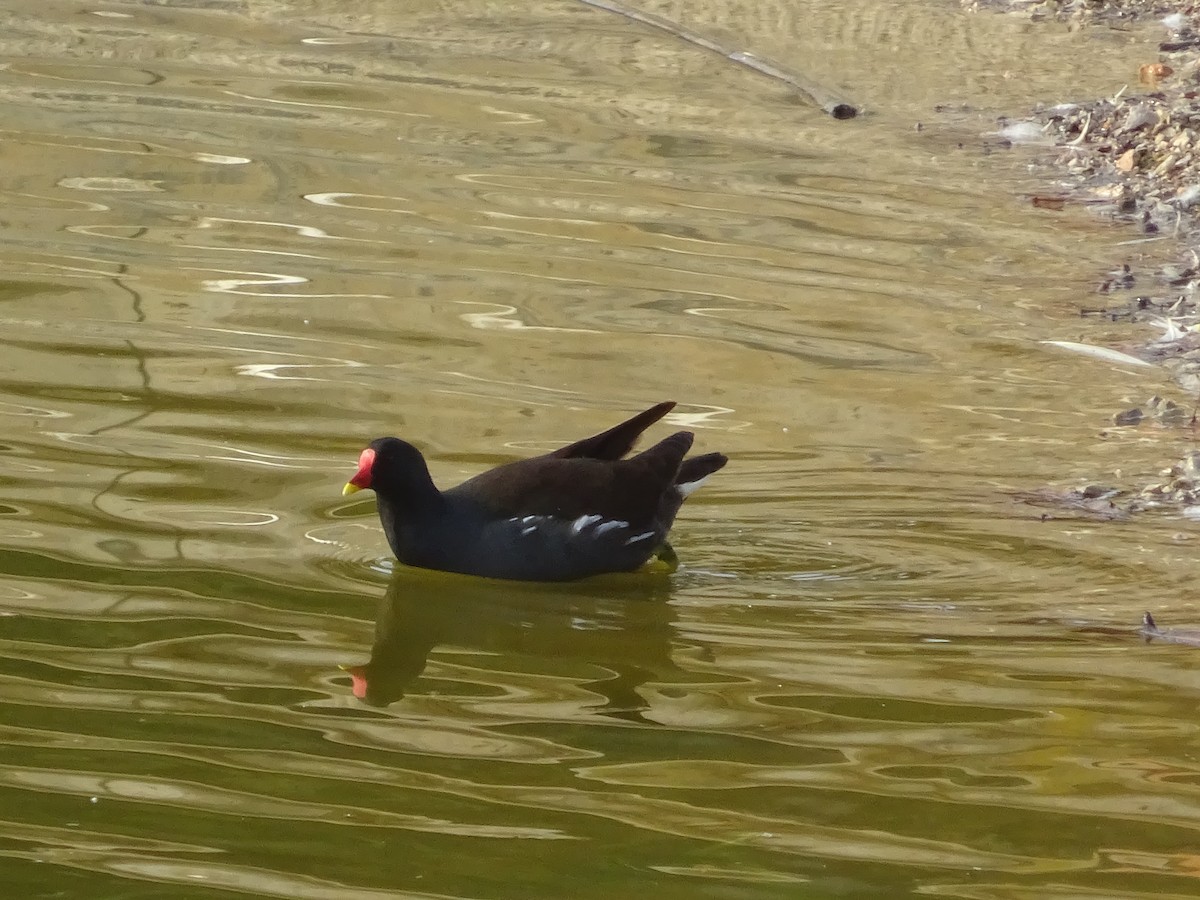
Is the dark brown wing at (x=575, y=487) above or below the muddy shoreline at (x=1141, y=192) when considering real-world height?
below

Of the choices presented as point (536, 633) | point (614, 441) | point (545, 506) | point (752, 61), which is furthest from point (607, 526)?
point (752, 61)

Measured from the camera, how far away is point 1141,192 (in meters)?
9.27

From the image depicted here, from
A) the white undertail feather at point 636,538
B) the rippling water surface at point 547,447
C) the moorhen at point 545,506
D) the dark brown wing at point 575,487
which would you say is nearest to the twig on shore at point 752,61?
the rippling water surface at point 547,447

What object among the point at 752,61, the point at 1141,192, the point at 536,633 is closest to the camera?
the point at 536,633

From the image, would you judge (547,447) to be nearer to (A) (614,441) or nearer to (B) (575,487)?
(A) (614,441)

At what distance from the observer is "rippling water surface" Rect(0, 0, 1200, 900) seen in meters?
3.73

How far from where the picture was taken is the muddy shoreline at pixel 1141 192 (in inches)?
231

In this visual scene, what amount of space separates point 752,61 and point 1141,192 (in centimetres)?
275

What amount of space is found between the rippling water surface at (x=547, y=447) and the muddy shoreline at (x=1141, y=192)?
0.15m

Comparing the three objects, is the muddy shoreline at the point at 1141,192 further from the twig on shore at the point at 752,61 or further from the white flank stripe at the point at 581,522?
the white flank stripe at the point at 581,522

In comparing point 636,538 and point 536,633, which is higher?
point 636,538

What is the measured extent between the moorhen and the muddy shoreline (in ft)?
3.76

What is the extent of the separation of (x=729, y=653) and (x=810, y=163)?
17.5 feet

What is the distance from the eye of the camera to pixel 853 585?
16.8 ft
